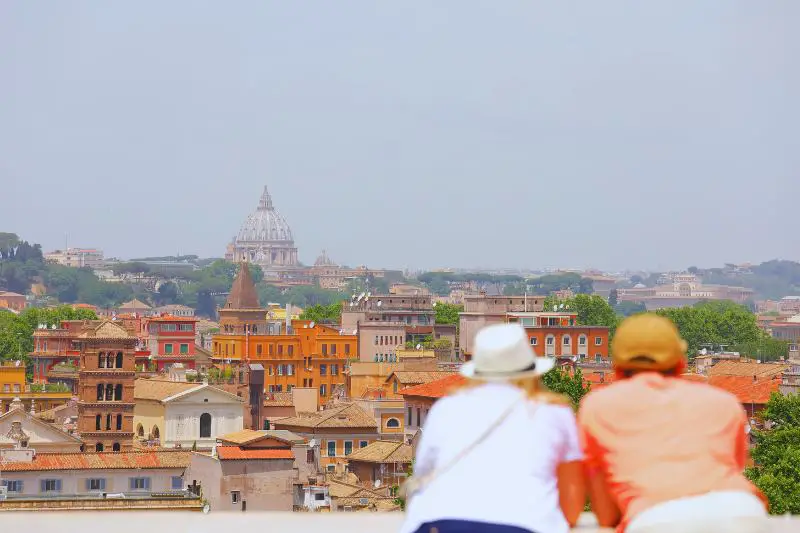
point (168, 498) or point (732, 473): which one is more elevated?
point (732, 473)

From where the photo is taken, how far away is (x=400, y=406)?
53.2m

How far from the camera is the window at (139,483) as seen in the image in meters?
35.9

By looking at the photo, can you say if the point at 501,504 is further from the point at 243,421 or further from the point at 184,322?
the point at 184,322

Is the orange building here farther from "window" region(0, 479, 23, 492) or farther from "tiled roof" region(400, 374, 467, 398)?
"window" region(0, 479, 23, 492)

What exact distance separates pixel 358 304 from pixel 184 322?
2026 centimetres

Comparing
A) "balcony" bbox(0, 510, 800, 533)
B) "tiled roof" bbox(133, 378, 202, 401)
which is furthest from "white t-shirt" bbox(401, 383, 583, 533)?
"tiled roof" bbox(133, 378, 202, 401)

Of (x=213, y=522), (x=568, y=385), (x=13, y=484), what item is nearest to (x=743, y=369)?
(x=568, y=385)

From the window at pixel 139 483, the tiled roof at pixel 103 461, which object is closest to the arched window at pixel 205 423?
the tiled roof at pixel 103 461

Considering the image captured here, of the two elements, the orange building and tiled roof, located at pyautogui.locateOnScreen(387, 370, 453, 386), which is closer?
tiled roof, located at pyautogui.locateOnScreen(387, 370, 453, 386)

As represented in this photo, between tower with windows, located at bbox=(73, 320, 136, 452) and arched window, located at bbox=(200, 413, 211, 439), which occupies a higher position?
tower with windows, located at bbox=(73, 320, 136, 452)

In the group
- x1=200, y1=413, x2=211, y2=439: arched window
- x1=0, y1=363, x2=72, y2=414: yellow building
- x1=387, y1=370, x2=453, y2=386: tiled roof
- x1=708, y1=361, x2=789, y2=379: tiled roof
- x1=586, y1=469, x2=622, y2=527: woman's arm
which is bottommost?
x1=200, y1=413, x2=211, y2=439: arched window

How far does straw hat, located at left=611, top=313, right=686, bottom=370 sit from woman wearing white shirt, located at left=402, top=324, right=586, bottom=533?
0.24 m

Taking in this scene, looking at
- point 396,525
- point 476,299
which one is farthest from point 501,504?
point 476,299

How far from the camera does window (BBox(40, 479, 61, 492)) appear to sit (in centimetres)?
3481
